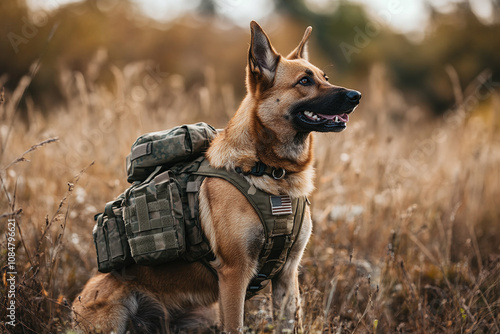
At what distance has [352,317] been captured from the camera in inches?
125

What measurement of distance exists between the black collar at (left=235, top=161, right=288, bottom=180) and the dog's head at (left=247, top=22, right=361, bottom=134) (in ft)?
0.83

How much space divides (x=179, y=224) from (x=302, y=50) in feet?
5.08

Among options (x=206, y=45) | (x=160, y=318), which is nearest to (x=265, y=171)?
(x=160, y=318)

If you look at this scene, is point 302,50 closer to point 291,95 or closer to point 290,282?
point 291,95

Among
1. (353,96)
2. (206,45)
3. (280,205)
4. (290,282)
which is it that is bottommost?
(290,282)

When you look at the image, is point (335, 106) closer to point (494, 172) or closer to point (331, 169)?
point (331, 169)

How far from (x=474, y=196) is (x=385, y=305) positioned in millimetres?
2151

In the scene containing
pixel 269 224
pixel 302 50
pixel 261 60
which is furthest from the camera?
pixel 302 50

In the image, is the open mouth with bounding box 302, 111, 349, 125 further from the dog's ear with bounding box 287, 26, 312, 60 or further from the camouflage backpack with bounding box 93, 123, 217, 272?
the camouflage backpack with bounding box 93, 123, 217, 272

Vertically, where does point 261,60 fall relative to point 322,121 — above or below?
above

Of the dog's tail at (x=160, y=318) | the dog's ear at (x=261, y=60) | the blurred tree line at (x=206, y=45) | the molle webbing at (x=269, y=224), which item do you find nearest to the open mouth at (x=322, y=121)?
the dog's ear at (x=261, y=60)

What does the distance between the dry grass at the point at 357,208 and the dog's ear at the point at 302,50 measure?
3.70 ft

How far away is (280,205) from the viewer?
2.51m

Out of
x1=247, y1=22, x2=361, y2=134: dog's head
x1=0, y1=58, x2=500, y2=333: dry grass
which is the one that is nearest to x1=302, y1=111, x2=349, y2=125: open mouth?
x1=247, y1=22, x2=361, y2=134: dog's head
